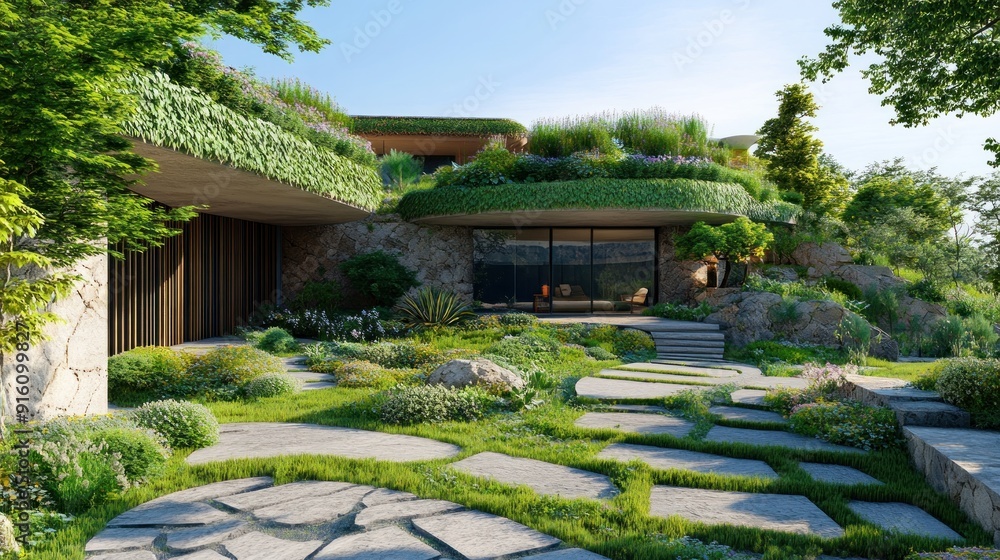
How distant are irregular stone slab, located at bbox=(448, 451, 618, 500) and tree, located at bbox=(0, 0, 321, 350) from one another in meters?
3.19

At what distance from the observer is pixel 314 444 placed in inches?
206

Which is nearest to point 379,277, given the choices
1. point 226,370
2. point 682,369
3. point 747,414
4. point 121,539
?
point 226,370

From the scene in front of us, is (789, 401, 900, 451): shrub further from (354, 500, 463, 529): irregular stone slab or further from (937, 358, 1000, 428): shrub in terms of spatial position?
(354, 500, 463, 529): irregular stone slab

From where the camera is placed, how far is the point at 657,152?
682 inches

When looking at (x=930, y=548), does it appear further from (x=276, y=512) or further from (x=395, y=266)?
(x=395, y=266)

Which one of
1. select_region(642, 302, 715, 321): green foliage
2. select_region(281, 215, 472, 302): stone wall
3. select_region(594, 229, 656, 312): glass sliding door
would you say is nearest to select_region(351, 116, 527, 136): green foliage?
select_region(594, 229, 656, 312): glass sliding door

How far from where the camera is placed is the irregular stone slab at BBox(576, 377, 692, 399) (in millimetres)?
7352

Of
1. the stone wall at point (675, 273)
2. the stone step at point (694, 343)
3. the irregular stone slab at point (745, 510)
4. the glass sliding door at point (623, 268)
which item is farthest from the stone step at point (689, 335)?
the irregular stone slab at point (745, 510)

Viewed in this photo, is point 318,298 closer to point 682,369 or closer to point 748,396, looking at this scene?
point 682,369

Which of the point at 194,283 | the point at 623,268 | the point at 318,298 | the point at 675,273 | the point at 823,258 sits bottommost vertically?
the point at 318,298

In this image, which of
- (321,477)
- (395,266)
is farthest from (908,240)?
(321,477)

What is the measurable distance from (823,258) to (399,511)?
54.5 feet

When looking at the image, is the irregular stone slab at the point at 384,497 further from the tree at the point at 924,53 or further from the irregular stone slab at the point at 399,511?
the tree at the point at 924,53

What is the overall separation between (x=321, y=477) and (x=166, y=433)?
5.67 feet
